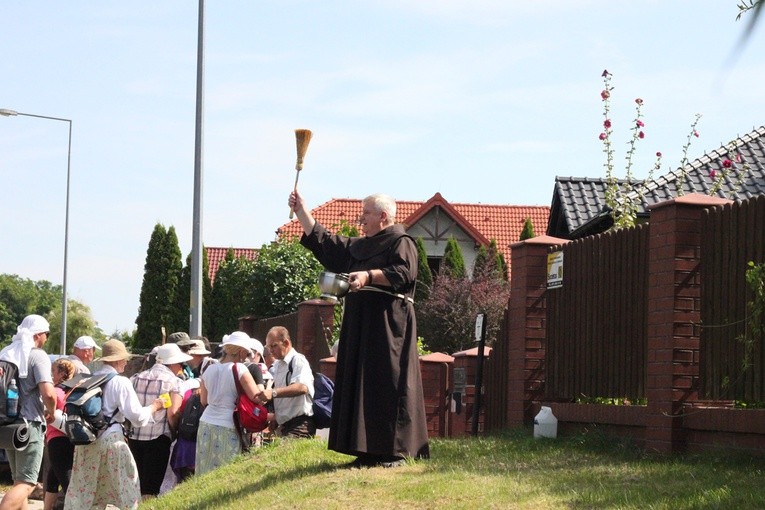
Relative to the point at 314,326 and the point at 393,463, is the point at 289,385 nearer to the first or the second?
the point at 393,463

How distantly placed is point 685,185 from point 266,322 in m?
8.31

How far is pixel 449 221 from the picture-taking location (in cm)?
5569

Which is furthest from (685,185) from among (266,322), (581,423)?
(581,423)

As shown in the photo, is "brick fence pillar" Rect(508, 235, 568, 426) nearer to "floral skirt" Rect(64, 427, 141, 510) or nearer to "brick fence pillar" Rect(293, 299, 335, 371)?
"floral skirt" Rect(64, 427, 141, 510)

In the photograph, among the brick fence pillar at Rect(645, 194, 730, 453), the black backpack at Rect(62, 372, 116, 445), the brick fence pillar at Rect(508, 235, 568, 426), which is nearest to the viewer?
the brick fence pillar at Rect(645, 194, 730, 453)

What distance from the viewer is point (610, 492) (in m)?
7.52

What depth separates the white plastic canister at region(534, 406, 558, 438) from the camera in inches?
467

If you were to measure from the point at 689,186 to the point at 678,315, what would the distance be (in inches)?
549

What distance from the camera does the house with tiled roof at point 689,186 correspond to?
2208 centimetres

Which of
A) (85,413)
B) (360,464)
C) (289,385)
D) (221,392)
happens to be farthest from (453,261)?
(360,464)

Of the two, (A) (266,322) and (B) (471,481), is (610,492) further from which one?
(A) (266,322)

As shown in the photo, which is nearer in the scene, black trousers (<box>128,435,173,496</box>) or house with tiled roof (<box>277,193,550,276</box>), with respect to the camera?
black trousers (<box>128,435,173,496</box>)

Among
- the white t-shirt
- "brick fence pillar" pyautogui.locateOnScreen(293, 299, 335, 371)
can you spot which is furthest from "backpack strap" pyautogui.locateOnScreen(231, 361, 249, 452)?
"brick fence pillar" pyautogui.locateOnScreen(293, 299, 335, 371)

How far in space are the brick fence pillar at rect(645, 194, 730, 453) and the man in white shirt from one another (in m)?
3.66
